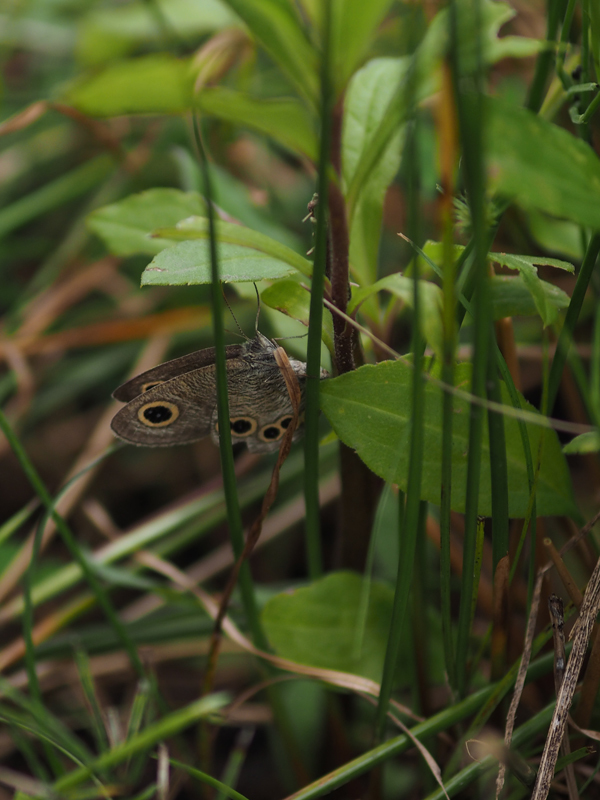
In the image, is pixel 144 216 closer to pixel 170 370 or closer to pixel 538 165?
pixel 170 370

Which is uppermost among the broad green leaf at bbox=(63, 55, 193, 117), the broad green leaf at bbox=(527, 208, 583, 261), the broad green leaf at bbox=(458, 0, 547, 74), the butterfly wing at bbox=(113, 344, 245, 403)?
the broad green leaf at bbox=(458, 0, 547, 74)

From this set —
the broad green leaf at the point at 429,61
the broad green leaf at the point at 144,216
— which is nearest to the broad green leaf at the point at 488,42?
the broad green leaf at the point at 429,61

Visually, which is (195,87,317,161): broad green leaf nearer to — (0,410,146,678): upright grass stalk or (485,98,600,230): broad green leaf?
(485,98,600,230): broad green leaf

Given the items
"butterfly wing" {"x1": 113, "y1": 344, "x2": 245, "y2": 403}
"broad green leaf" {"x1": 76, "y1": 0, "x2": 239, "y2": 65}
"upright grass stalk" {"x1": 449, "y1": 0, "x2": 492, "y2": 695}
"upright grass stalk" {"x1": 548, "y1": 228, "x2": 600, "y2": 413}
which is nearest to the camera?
"upright grass stalk" {"x1": 449, "y1": 0, "x2": 492, "y2": 695}

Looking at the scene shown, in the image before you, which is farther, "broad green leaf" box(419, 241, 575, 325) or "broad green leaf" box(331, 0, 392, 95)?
"broad green leaf" box(419, 241, 575, 325)

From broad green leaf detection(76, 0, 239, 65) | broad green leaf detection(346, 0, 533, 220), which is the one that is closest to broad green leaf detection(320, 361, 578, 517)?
broad green leaf detection(346, 0, 533, 220)

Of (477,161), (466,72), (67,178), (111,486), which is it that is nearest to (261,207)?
(67,178)
